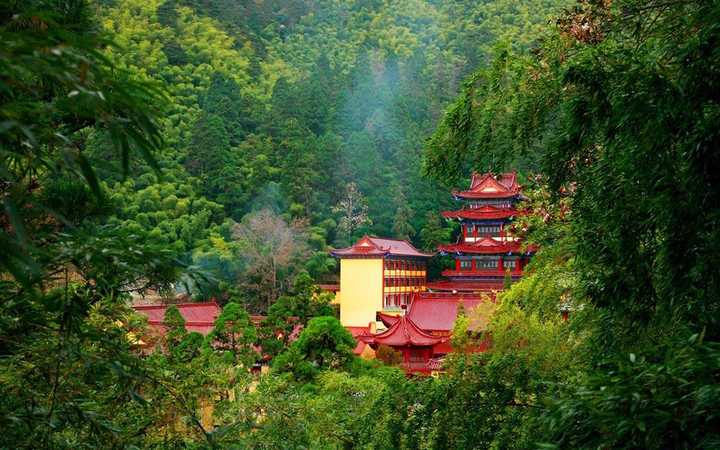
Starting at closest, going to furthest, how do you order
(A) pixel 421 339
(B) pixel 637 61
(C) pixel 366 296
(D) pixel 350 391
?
(B) pixel 637 61 → (D) pixel 350 391 → (A) pixel 421 339 → (C) pixel 366 296

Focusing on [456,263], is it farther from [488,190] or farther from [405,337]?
[405,337]

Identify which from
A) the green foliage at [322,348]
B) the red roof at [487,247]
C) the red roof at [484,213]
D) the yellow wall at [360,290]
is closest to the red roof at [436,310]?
the yellow wall at [360,290]

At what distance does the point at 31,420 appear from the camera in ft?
6.87

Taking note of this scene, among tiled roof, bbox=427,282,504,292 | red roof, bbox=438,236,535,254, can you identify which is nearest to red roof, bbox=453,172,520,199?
red roof, bbox=438,236,535,254

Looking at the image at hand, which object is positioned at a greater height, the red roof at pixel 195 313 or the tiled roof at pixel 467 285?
the tiled roof at pixel 467 285

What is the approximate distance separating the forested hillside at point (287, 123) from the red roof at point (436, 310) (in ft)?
8.58

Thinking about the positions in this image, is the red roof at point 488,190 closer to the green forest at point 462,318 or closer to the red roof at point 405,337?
the red roof at point 405,337

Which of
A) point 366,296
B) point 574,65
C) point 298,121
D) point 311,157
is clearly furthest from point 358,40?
point 574,65

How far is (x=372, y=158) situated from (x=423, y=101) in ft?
22.2

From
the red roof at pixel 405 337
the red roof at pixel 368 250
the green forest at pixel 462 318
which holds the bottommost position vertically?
the red roof at pixel 405 337

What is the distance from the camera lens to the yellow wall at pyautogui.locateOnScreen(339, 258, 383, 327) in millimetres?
24125

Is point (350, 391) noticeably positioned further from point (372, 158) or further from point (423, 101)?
point (423, 101)

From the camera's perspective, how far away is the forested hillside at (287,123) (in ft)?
88.9

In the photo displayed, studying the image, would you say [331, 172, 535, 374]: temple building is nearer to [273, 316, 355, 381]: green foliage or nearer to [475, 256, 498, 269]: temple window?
[475, 256, 498, 269]: temple window
